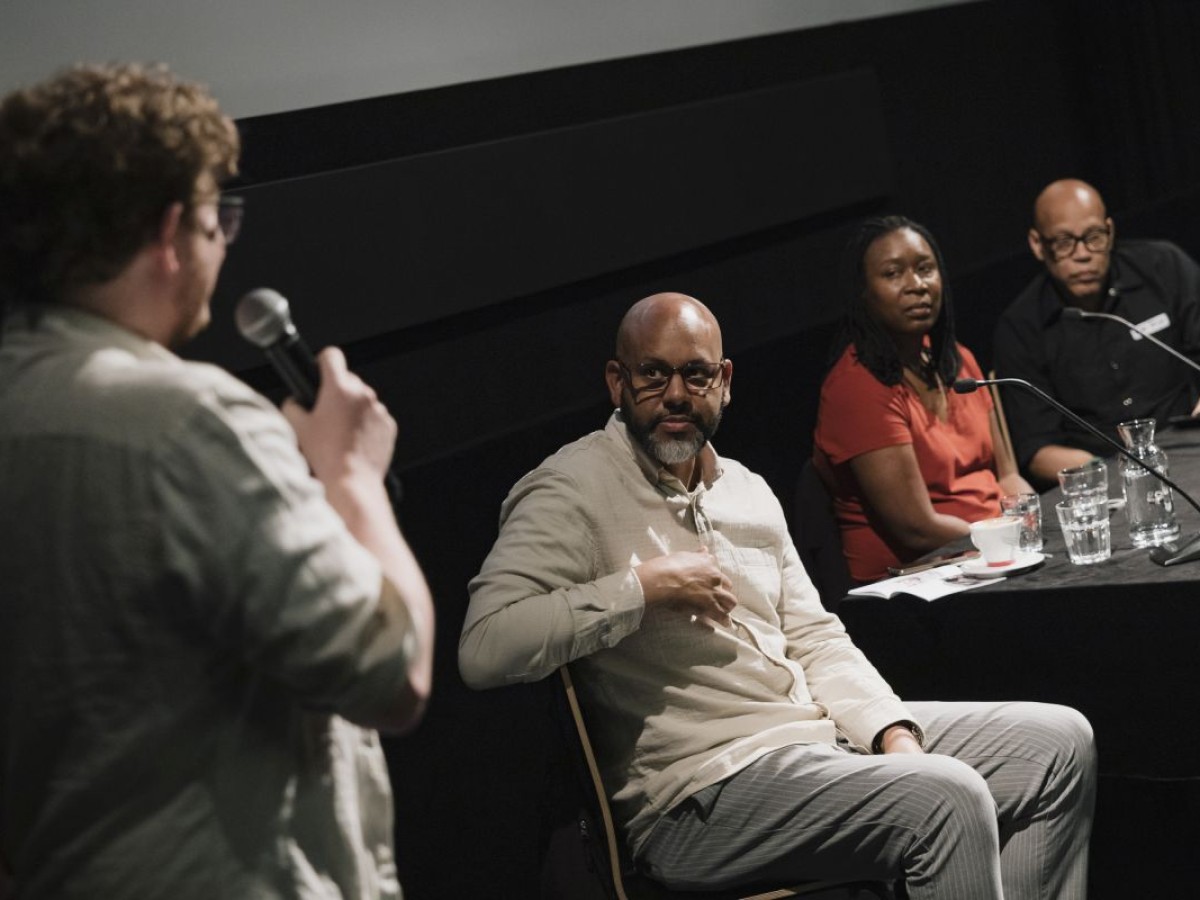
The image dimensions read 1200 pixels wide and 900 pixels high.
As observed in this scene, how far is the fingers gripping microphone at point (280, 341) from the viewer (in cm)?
126

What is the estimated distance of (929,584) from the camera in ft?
8.50

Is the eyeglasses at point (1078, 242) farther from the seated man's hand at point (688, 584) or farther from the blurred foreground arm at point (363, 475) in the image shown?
the blurred foreground arm at point (363, 475)

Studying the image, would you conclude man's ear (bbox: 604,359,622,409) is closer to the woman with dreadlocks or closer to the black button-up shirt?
the woman with dreadlocks

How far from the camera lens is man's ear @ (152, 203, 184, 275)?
117 centimetres

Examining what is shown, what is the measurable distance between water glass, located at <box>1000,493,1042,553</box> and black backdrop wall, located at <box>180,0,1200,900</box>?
717mm

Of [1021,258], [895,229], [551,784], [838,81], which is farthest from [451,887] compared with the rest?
[1021,258]

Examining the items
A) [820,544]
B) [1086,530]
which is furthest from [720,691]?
[820,544]

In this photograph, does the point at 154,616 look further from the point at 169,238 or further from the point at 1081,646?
the point at 1081,646

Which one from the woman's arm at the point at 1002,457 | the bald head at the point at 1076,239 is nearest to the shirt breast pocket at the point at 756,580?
the woman's arm at the point at 1002,457

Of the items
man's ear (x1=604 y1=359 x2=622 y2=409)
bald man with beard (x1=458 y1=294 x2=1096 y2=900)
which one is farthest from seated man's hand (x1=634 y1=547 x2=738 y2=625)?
man's ear (x1=604 y1=359 x2=622 y2=409)

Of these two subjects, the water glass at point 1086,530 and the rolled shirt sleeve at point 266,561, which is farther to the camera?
the water glass at point 1086,530

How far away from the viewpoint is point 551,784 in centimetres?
216

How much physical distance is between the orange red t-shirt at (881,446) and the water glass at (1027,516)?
54 cm

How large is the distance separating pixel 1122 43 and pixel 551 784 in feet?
17.5
